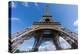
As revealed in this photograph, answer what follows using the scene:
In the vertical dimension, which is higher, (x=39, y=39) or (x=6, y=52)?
(x=39, y=39)

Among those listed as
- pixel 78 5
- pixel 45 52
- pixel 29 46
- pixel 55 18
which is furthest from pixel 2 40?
pixel 78 5

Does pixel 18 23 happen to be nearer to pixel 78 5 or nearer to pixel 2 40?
pixel 2 40

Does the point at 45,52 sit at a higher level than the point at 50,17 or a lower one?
lower

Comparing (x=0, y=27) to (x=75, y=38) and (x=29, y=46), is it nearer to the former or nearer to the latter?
(x=29, y=46)

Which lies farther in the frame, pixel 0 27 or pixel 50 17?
pixel 50 17

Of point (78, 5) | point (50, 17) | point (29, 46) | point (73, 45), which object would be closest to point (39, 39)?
point (29, 46)

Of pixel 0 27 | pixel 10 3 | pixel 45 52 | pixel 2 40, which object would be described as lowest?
pixel 45 52
